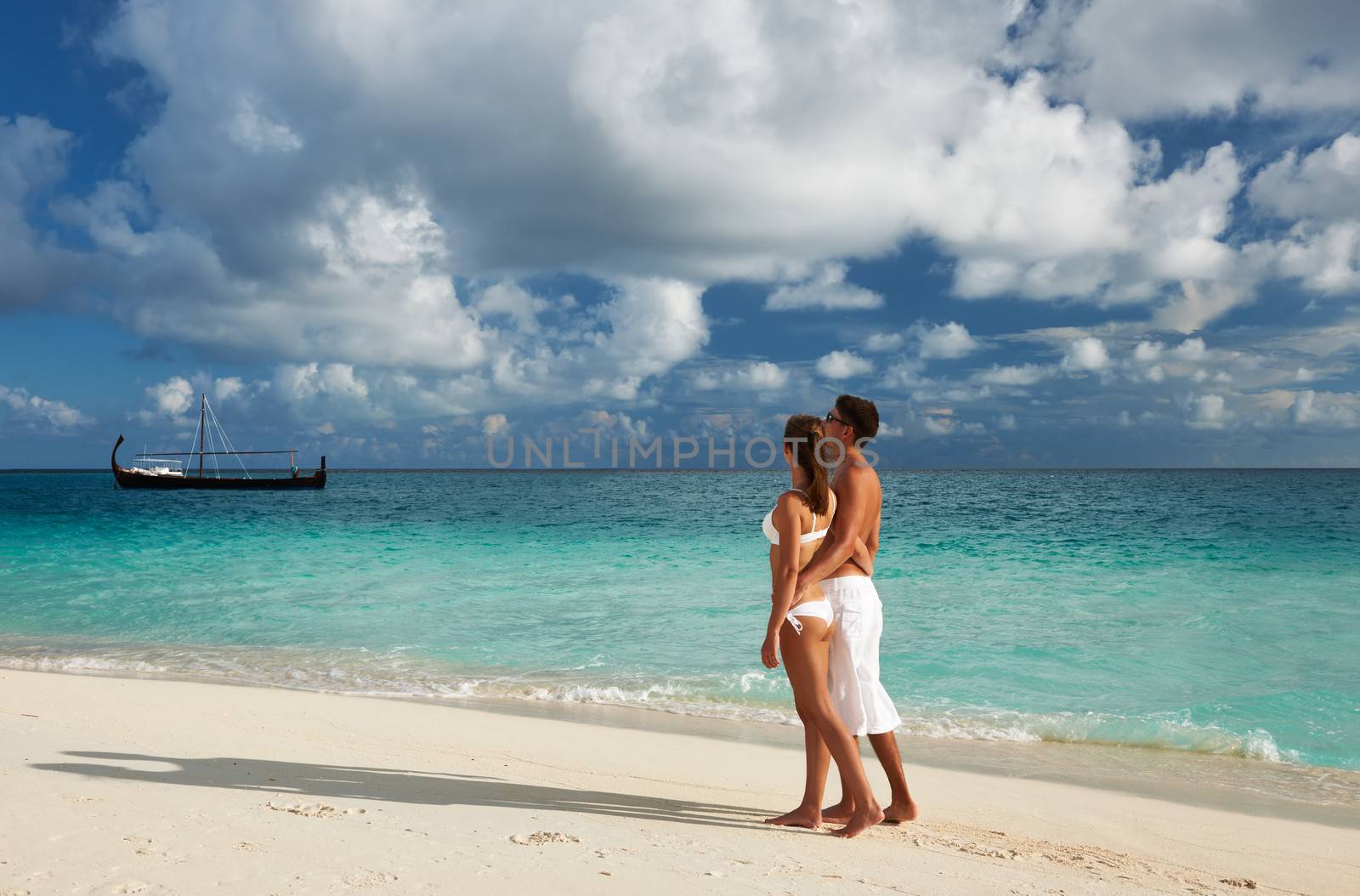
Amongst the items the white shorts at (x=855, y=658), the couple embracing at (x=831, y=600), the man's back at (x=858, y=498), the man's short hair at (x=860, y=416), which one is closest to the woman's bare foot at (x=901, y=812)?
the couple embracing at (x=831, y=600)

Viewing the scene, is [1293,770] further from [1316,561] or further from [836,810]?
[1316,561]

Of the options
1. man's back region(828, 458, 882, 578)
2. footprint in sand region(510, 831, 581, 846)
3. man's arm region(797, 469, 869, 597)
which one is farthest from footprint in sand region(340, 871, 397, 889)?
man's back region(828, 458, 882, 578)

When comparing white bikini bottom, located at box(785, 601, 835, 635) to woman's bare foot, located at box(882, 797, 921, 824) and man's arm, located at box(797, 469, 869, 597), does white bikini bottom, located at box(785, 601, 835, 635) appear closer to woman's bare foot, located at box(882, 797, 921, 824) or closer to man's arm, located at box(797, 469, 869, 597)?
man's arm, located at box(797, 469, 869, 597)

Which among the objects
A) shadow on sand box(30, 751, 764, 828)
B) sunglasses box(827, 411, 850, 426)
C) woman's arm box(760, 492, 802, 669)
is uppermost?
sunglasses box(827, 411, 850, 426)

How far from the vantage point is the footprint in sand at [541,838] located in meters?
3.84

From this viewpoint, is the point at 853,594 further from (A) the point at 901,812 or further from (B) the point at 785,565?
(A) the point at 901,812

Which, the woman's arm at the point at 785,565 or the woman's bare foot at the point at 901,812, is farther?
the woman's bare foot at the point at 901,812

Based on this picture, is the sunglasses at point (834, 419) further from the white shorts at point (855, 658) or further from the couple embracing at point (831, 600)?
the white shorts at point (855, 658)

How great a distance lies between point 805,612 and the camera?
3.98m

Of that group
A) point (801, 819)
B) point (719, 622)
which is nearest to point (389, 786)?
point (801, 819)

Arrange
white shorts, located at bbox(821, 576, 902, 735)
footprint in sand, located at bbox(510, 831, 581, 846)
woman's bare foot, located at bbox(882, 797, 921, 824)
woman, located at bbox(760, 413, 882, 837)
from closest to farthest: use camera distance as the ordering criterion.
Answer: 1. footprint in sand, located at bbox(510, 831, 581, 846)
2. woman, located at bbox(760, 413, 882, 837)
3. white shorts, located at bbox(821, 576, 902, 735)
4. woman's bare foot, located at bbox(882, 797, 921, 824)

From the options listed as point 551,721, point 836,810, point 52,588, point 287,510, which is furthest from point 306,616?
point 287,510

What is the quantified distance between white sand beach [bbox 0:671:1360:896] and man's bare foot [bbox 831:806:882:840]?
0.10 metres

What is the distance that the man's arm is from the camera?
3957 millimetres
